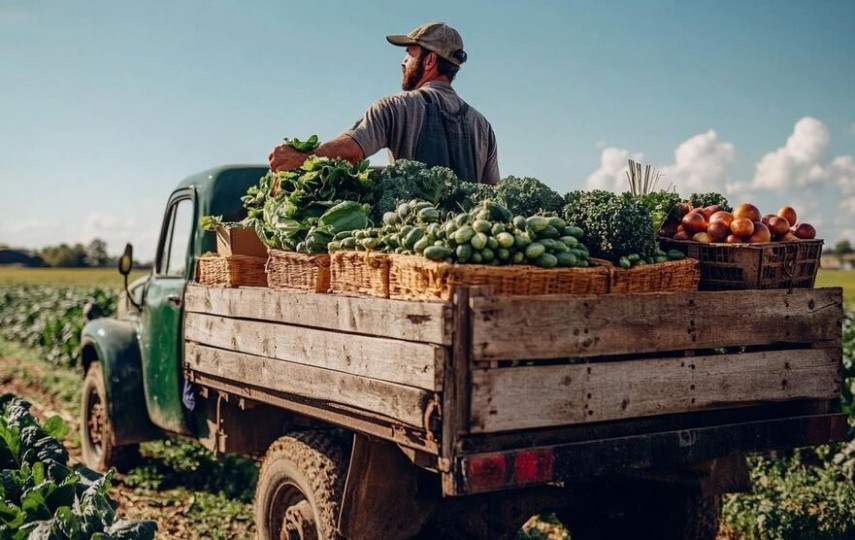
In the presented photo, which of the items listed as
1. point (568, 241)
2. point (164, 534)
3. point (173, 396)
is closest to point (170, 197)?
point (173, 396)

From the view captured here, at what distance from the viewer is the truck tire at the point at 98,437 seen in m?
7.56

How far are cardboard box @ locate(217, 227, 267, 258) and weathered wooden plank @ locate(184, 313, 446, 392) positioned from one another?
0.45m

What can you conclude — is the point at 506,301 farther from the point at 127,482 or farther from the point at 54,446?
the point at 127,482

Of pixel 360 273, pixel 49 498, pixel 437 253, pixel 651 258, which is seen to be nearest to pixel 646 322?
pixel 651 258

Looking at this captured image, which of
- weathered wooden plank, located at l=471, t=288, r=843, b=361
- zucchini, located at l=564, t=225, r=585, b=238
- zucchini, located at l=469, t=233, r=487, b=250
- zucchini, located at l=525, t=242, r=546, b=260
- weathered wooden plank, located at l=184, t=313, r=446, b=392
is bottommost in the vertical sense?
weathered wooden plank, located at l=184, t=313, r=446, b=392

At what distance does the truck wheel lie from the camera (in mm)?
4395

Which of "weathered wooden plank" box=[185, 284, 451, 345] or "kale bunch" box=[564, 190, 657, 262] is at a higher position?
"kale bunch" box=[564, 190, 657, 262]

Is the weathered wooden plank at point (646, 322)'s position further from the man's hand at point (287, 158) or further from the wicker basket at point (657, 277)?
the man's hand at point (287, 158)

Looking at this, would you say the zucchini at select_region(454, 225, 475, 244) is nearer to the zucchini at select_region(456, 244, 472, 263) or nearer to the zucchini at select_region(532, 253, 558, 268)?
the zucchini at select_region(456, 244, 472, 263)

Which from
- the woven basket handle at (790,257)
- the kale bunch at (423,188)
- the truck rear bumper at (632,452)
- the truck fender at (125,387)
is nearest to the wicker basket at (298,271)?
the kale bunch at (423,188)

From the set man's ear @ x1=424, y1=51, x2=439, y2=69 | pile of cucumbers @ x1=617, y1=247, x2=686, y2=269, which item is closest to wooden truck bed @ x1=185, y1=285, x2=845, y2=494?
pile of cucumbers @ x1=617, y1=247, x2=686, y2=269

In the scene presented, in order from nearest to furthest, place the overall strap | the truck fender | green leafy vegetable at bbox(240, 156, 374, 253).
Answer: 1. green leafy vegetable at bbox(240, 156, 374, 253)
2. the overall strap
3. the truck fender

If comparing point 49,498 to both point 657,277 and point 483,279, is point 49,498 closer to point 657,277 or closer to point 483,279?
point 483,279

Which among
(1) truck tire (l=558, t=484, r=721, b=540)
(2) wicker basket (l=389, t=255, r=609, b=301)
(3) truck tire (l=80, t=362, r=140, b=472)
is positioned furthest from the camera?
(3) truck tire (l=80, t=362, r=140, b=472)
